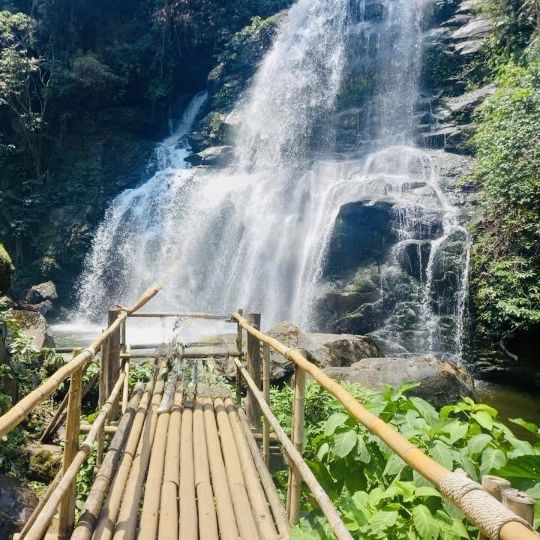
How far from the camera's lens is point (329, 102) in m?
19.5

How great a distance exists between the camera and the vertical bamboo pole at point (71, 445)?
229 cm

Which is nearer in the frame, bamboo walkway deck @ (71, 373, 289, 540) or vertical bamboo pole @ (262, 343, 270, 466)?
bamboo walkway deck @ (71, 373, 289, 540)

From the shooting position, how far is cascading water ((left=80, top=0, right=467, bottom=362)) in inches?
486

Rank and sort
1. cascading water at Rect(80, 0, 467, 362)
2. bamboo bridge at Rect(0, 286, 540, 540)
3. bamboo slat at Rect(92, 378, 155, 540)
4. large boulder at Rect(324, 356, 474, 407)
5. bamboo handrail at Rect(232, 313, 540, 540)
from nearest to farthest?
bamboo handrail at Rect(232, 313, 540, 540) < bamboo bridge at Rect(0, 286, 540, 540) < bamboo slat at Rect(92, 378, 155, 540) < large boulder at Rect(324, 356, 474, 407) < cascading water at Rect(80, 0, 467, 362)

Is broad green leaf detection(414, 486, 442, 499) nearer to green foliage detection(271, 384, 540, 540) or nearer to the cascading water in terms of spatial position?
green foliage detection(271, 384, 540, 540)

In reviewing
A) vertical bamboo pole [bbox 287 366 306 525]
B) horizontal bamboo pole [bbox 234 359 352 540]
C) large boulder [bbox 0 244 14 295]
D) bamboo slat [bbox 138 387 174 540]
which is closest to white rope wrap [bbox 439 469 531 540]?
horizontal bamboo pole [bbox 234 359 352 540]

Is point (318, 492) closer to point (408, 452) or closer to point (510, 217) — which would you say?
point (408, 452)

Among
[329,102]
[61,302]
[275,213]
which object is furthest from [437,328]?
[61,302]

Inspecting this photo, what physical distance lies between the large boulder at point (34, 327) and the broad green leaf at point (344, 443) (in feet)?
23.3

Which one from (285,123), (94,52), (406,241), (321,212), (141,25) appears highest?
(141,25)

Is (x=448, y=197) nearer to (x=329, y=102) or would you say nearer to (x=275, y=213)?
(x=275, y=213)

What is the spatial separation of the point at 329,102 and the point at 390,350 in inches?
467

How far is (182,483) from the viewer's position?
2.74m

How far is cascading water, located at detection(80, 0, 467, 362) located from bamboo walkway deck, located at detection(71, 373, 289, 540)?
872 centimetres
